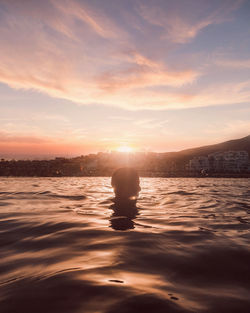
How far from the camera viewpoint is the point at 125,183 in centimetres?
883

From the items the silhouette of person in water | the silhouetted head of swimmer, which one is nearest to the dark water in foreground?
the silhouette of person in water

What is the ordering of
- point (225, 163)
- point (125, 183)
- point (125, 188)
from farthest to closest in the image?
point (225, 163) → point (125, 188) → point (125, 183)

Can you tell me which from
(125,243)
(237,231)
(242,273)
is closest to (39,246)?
(125,243)

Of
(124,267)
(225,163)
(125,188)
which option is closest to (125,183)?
(125,188)

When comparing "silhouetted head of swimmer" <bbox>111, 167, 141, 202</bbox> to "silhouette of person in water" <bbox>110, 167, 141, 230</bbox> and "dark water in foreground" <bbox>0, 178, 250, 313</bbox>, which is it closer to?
"silhouette of person in water" <bbox>110, 167, 141, 230</bbox>

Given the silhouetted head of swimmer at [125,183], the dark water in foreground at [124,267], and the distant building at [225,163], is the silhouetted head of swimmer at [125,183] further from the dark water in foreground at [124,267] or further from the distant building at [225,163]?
the distant building at [225,163]

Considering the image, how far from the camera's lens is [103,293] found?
2.05 meters

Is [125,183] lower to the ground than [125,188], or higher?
higher

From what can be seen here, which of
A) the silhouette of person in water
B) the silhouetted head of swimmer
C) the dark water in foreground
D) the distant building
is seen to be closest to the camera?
the dark water in foreground

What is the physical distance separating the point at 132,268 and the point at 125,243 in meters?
0.94

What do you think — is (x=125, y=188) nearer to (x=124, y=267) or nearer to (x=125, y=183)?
(x=125, y=183)

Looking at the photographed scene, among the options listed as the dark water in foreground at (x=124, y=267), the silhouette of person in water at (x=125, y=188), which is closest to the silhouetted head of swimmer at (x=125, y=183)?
the silhouette of person in water at (x=125, y=188)

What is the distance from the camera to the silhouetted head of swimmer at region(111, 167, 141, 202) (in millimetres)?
8508

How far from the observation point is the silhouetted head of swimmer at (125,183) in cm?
851
